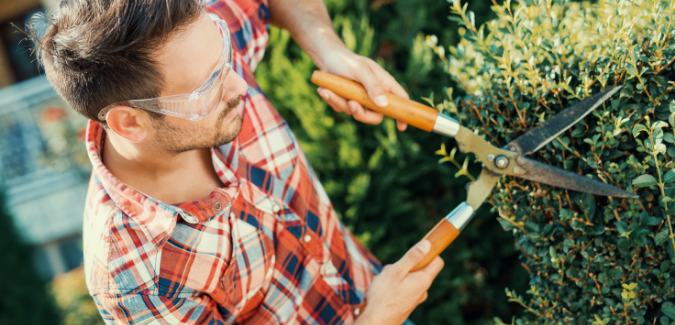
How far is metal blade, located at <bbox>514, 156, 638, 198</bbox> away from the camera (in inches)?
49.7

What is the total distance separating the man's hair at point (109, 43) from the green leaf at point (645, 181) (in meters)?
1.45

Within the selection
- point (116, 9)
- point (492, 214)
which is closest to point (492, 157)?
point (116, 9)

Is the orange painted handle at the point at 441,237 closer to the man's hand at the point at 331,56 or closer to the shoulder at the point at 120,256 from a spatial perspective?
the man's hand at the point at 331,56

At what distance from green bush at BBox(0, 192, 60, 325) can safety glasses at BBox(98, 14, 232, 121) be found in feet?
13.2

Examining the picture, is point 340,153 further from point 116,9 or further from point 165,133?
point 116,9

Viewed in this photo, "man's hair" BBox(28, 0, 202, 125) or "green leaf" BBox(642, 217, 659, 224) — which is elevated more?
"green leaf" BBox(642, 217, 659, 224)

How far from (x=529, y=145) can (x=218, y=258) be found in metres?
1.17

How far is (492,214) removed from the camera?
2863 millimetres

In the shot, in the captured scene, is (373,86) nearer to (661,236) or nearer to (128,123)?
(128,123)

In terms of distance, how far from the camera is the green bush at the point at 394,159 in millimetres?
2805

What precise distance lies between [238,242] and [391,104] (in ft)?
2.60

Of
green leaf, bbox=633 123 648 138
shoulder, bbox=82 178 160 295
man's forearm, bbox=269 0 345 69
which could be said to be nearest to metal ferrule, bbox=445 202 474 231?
green leaf, bbox=633 123 648 138

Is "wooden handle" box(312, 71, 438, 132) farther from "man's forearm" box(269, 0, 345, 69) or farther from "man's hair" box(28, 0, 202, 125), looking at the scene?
"man's hair" box(28, 0, 202, 125)

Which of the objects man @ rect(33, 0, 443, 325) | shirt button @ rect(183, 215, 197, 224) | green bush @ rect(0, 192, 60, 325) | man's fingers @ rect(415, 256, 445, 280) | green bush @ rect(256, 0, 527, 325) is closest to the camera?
man @ rect(33, 0, 443, 325)
